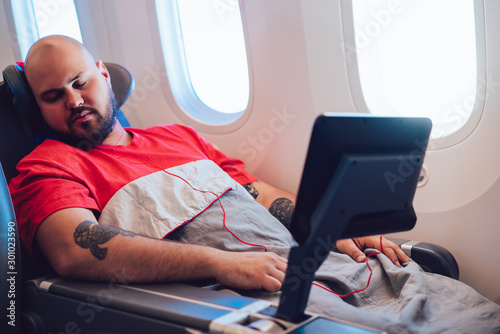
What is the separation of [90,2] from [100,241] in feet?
6.54

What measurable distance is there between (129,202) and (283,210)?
0.73 metres

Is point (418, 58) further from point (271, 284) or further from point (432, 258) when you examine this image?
point (271, 284)

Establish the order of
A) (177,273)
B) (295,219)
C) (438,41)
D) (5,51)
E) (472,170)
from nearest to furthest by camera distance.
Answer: (295,219) < (177,273) < (472,170) < (438,41) < (5,51)

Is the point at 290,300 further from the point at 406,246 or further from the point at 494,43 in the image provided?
the point at 494,43

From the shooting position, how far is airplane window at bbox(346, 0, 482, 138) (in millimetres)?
1876

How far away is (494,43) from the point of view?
5.39ft

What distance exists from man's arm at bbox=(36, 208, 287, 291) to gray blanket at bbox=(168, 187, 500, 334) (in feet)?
0.24

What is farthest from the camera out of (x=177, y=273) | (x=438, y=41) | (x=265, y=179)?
(x=265, y=179)

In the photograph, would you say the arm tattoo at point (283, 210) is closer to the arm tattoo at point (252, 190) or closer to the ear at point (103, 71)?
the arm tattoo at point (252, 190)

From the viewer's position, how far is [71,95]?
1.68 meters

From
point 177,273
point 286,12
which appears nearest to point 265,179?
point 286,12

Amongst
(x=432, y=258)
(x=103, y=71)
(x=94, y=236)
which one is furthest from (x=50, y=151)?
(x=432, y=258)

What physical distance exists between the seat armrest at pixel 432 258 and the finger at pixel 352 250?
0.68 ft

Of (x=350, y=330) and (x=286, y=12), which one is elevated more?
(x=286, y=12)
